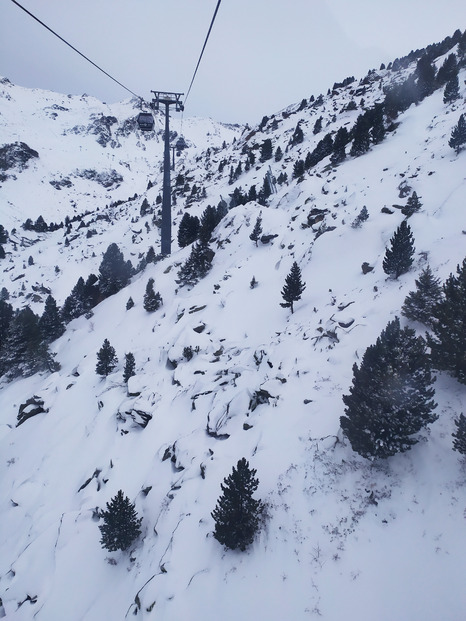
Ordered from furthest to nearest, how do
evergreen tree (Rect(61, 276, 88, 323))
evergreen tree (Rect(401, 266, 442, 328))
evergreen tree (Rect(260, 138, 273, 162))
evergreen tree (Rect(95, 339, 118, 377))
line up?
evergreen tree (Rect(260, 138, 273, 162)), evergreen tree (Rect(61, 276, 88, 323)), evergreen tree (Rect(95, 339, 118, 377)), evergreen tree (Rect(401, 266, 442, 328))

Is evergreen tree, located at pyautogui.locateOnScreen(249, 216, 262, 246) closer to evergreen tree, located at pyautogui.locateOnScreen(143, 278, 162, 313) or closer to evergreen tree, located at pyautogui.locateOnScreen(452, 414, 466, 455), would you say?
evergreen tree, located at pyautogui.locateOnScreen(143, 278, 162, 313)

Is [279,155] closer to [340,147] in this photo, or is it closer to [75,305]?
[340,147]

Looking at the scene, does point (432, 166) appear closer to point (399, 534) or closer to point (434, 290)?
point (434, 290)

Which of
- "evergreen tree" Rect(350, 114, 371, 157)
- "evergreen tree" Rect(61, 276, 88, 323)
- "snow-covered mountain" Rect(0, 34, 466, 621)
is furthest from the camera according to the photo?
"evergreen tree" Rect(61, 276, 88, 323)

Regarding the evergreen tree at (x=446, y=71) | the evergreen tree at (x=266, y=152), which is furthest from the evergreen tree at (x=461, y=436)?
the evergreen tree at (x=266, y=152)

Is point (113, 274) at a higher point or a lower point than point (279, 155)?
lower

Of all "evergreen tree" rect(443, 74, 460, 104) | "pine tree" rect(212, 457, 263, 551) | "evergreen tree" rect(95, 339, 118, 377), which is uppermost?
"evergreen tree" rect(443, 74, 460, 104)

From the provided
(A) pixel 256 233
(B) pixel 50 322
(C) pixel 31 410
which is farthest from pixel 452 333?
(B) pixel 50 322

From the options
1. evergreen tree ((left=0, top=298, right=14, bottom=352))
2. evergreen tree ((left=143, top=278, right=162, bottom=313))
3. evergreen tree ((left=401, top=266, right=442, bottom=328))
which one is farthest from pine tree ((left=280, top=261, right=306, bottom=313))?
evergreen tree ((left=0, top=298, right=14, bottom=352))
